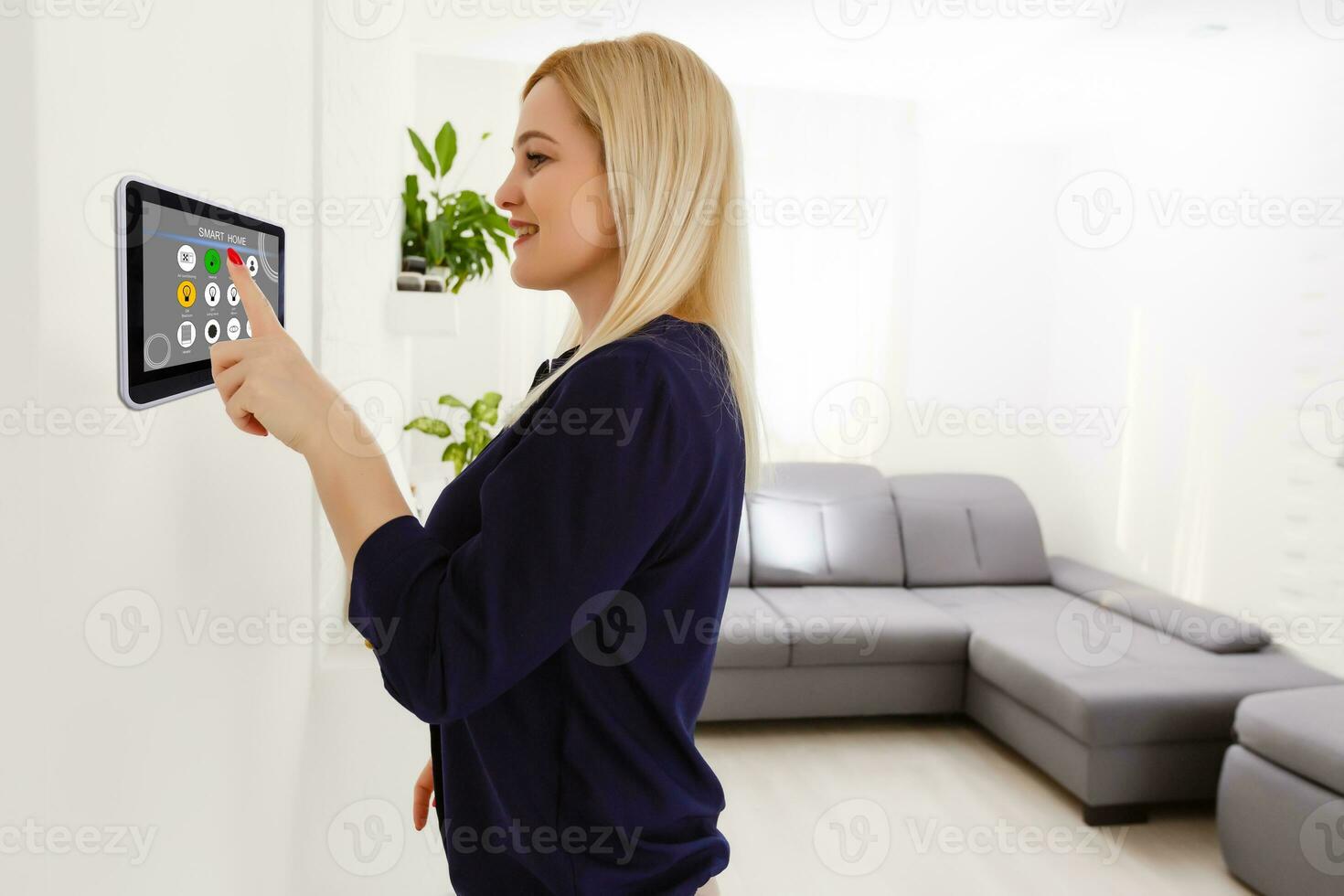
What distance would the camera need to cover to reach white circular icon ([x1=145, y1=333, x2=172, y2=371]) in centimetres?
61

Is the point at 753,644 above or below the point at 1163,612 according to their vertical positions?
below

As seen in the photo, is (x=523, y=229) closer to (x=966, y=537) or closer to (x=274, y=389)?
(x=274, y=389)

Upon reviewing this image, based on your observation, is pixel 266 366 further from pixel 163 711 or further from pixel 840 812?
pixel 840 812

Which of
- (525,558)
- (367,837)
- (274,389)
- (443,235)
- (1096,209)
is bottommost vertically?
(367,837)

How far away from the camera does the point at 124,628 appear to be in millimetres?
675

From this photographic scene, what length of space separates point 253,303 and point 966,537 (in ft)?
12.4

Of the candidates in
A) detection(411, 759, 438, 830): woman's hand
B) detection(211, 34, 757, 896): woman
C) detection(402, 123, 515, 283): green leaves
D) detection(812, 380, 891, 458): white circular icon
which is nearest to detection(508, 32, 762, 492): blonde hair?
detection(211, 34, 757, 896): woman

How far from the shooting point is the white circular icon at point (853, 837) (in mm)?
2494

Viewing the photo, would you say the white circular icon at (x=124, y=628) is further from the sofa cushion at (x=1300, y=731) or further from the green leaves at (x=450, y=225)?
the sofa cushion at (x=1300, y=731)

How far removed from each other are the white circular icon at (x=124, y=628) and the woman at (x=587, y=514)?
6.2 inches

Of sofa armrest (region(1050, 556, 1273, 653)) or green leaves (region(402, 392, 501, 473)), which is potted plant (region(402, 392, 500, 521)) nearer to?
green leaves (region(402, 392, 501, 473))

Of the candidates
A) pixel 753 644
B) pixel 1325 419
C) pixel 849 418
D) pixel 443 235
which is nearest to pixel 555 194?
pixel 443 235

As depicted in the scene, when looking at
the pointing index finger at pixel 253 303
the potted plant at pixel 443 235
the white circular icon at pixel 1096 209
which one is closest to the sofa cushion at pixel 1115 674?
the white circular icon at pixel 1096 209

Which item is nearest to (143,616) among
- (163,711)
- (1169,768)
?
(163,711)
